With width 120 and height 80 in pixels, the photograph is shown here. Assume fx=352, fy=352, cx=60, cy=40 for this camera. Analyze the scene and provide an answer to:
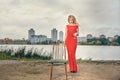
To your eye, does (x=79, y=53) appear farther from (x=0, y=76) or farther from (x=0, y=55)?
(x=0, y=76)

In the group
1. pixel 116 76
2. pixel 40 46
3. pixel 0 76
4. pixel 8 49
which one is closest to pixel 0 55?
pixel 8 49

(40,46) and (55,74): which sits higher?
(40,46)

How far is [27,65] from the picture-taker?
10891mm

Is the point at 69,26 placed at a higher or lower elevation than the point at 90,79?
higher

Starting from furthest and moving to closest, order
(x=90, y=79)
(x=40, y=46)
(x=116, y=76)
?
(x=40, y=46) < (x=116, y=76) < (x=90, y=79)

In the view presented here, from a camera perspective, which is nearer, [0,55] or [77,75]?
[77,75]

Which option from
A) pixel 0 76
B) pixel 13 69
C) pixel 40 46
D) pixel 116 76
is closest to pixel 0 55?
pixel 40 46

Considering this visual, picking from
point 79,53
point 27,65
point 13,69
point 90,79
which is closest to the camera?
point 90,79

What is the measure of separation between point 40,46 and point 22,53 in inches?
34.1

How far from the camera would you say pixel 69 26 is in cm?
907

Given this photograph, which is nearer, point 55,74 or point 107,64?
point 55,74

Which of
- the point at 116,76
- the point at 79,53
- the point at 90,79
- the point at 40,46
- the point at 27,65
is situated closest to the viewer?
the point at 90,79

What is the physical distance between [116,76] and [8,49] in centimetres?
587

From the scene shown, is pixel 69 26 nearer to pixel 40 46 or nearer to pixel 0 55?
pixel 40 46
